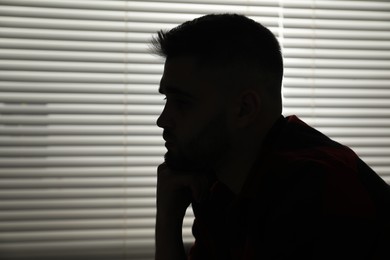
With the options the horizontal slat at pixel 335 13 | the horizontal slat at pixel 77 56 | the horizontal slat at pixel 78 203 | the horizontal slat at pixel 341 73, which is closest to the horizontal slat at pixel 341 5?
the horizontal slat at pixel 335 13

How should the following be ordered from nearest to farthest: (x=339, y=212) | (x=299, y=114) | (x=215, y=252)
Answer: (x=339, y=212) < (x=215, y=252) < (x=299, y=114)

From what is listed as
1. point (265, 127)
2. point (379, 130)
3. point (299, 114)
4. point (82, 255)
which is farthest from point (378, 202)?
point (82, 255)

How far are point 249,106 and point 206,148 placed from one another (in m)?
0.15

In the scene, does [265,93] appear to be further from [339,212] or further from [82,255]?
[82,255]

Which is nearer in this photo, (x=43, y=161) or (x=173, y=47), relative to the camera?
(x=173, y=47)

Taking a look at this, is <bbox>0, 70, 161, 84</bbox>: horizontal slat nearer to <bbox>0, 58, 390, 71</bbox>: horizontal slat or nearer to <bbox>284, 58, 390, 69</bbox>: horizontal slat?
<bbox>0, 58, 390, 71</bbox>: horizontal slat

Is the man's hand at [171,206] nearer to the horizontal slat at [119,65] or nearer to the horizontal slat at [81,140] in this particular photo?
the horizontal slat at [81,140]

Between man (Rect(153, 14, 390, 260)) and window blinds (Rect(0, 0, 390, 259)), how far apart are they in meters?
0.26

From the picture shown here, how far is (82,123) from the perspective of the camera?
4.73 ft

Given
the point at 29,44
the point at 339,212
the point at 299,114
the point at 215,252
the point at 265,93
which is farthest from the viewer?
the point at 299,114

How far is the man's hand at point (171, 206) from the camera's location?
4.02 ft

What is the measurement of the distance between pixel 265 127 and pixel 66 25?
34.0 inches

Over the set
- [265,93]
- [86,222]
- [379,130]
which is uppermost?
[265,93]

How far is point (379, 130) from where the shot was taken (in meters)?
1.66
